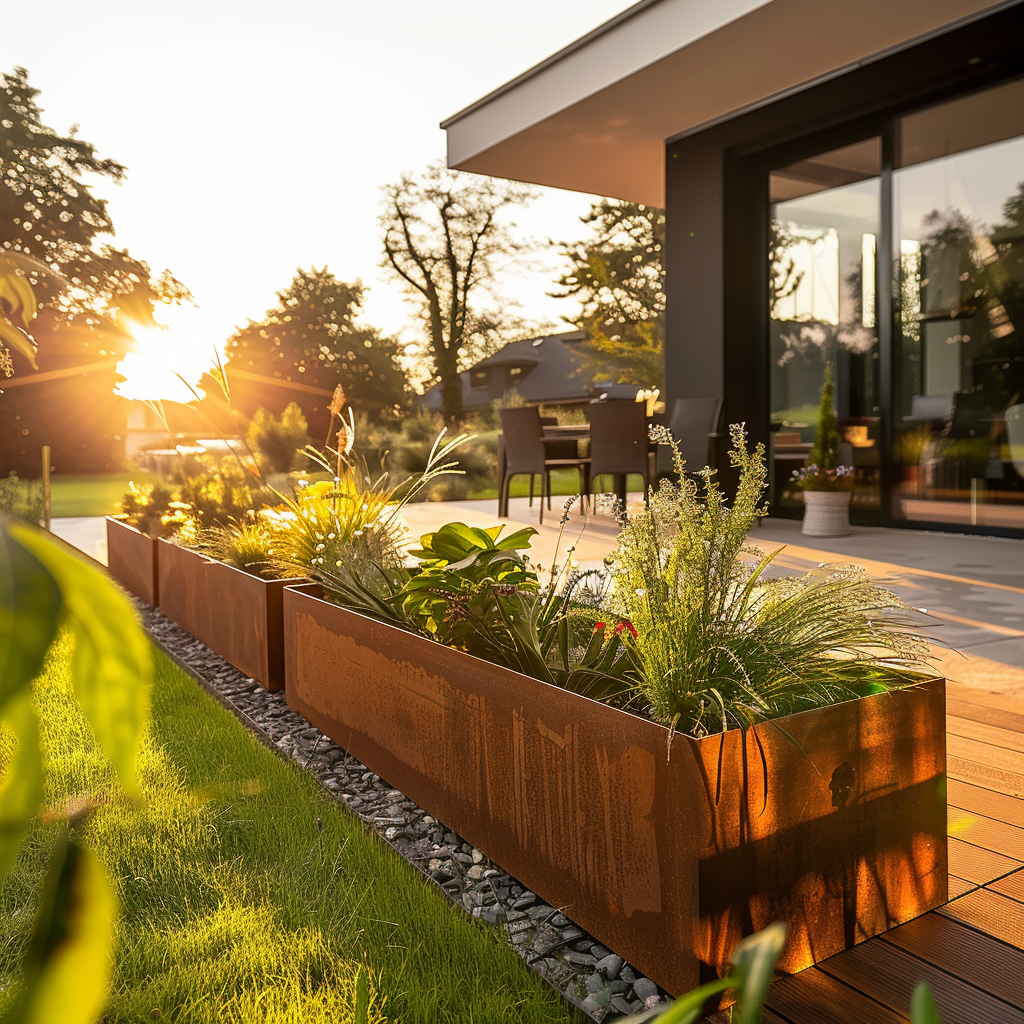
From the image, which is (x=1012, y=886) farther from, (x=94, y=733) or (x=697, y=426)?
(x=697, y=426)

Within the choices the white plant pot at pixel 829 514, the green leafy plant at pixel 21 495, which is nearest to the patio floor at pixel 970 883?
the white plant pot at pixel 829 514

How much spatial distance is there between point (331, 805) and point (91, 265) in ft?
5.48

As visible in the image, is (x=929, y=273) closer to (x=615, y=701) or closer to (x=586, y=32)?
(x=586, y=32)

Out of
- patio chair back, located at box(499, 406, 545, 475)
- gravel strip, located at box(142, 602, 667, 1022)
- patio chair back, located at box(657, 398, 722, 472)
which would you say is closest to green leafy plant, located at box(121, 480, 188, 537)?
gravel strip, located at box(142, 602, 667, 1022)

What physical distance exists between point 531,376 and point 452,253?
14138 mm

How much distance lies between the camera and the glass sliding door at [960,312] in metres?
6.27

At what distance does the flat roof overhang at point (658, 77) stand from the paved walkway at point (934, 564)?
3.28 meters

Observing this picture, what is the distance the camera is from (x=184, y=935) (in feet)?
5.18

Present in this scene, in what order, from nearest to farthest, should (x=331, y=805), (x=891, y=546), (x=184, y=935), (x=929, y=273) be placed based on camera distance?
(x=184, y=935)
(x=331, y=805)
(x=891, y=546)
(x=929, y=273)

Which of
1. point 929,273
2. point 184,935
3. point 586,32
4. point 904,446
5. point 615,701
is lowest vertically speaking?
point 184,935

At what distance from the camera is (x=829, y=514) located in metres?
6.62

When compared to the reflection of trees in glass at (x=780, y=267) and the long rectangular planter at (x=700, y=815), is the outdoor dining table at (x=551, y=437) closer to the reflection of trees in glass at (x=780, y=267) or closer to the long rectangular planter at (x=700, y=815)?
the reflection of trees in glass at (x=780, y=267)

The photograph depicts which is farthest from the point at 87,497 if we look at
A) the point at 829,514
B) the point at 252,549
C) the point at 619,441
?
the point at 252,549

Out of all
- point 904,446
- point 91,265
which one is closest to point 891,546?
point 904,446
